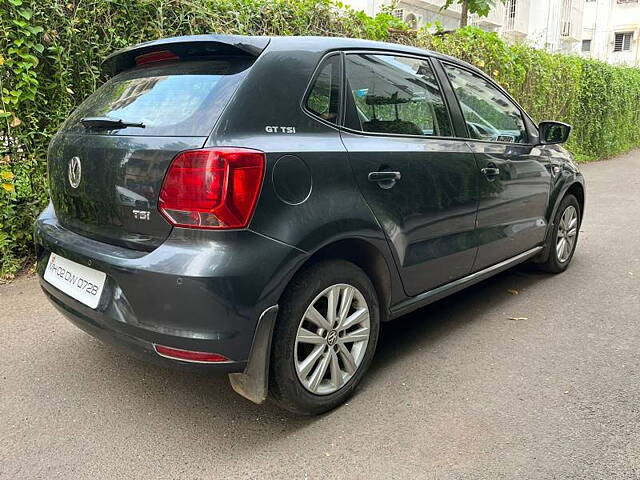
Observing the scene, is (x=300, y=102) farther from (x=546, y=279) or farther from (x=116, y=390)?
(x=546, y=279)

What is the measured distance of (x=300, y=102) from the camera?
2.45 metres

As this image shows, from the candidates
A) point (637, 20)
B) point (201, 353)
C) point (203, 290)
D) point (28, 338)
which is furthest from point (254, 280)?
point (637, 20)

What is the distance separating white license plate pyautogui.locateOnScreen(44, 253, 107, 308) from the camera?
2352mm

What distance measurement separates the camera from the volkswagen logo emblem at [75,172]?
2504 mm

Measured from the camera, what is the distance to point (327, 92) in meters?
2.59

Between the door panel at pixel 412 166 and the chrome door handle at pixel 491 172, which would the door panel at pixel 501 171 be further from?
the door panel at pixel 412 166

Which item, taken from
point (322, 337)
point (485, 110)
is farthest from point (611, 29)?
point (322, 337)

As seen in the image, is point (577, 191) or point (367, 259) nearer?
point (367, 259)

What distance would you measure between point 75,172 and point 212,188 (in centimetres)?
86

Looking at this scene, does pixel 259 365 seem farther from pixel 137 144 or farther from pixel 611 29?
pixel 611 29

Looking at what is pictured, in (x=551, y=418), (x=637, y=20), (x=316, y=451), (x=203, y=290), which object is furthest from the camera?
(x=637, y=20)

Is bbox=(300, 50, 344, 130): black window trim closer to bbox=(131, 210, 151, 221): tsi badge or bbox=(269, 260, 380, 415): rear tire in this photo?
bbox=(269, 260, 380, 415): rear tire

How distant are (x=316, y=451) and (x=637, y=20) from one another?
40.6m

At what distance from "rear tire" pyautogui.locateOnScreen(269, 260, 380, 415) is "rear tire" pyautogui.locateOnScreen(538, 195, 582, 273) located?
2.45 meters
